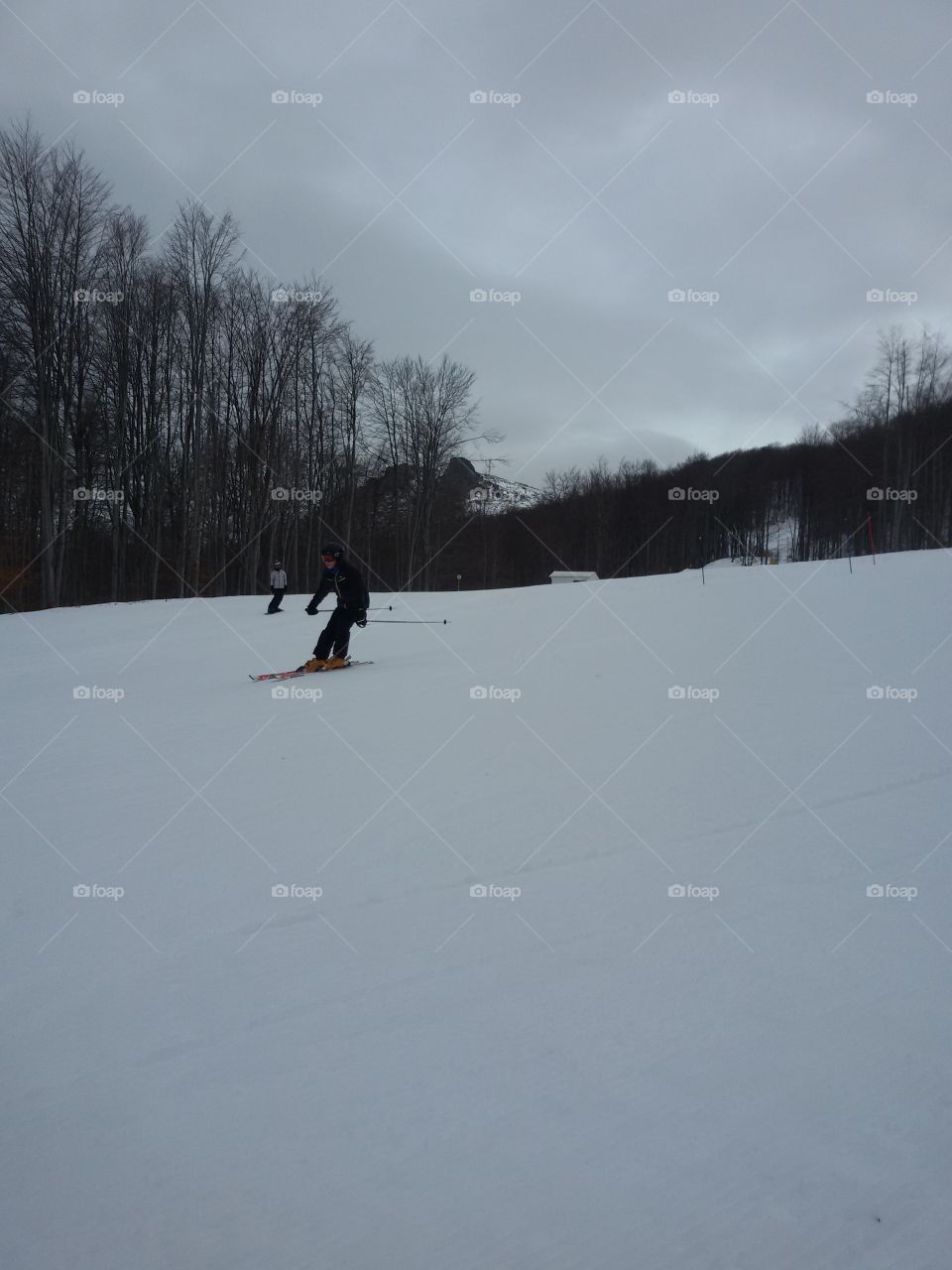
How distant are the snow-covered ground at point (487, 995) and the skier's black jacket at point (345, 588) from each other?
4032mm

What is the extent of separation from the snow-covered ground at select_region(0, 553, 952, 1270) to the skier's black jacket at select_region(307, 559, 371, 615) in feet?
13.2

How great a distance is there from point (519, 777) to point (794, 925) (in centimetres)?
239

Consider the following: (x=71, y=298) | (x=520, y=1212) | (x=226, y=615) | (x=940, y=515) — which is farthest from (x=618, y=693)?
(x=940, y=515)

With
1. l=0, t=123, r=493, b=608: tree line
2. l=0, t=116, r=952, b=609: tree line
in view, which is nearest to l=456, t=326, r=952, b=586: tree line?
l=0, t=116, r=952, b=609: tree line

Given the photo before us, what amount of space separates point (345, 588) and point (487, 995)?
27.5 feet

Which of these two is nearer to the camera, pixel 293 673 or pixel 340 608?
pixel 293 673

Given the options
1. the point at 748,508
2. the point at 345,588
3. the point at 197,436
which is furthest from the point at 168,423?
the point at 748,508

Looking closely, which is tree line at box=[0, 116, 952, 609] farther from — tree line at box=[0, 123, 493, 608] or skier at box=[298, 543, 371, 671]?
skier at box=[298, 543, 371, 671]

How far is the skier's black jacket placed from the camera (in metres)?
10.9

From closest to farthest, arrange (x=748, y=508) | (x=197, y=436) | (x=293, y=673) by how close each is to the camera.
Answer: (x=293, y=673), (x=197, y=436), (x=748, y=508)

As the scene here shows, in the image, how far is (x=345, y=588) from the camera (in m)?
10.9

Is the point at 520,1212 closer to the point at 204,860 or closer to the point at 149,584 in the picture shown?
the point at 204,860

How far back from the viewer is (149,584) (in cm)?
3609

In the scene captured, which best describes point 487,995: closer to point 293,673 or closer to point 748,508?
point 293,673
